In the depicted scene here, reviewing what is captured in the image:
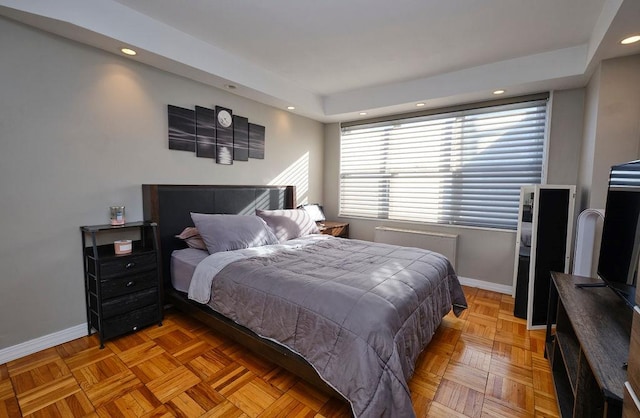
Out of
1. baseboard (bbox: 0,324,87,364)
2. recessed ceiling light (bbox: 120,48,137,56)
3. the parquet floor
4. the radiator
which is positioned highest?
recessed ceiling light (bbox: 120,48,137,56)

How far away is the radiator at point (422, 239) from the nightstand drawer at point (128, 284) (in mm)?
2968

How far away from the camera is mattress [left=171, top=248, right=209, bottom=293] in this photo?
257 centimetres

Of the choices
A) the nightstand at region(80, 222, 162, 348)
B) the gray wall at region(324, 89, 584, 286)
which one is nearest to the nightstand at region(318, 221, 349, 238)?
the gray wall at region(324, 89, 584, 286)

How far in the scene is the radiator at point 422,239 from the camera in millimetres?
3713

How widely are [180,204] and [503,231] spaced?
3.71 metres

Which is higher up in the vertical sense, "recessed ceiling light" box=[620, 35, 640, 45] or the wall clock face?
"recessed ceiling light" box=[620, 35, 640, 45]

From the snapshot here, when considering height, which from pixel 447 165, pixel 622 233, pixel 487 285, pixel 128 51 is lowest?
pixel 487 285

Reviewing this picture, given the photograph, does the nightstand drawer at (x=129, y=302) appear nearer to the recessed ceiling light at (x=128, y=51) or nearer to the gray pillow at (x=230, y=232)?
the gray pillow at (x=230, y=232)

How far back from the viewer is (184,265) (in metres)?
2.61

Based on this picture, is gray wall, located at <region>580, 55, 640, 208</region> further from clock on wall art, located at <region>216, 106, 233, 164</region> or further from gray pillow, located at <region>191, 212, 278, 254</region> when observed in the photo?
clock on wall art, located at <region>216, 106, 233, 164</region>

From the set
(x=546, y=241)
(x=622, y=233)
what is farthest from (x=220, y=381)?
(x=546, y=241)

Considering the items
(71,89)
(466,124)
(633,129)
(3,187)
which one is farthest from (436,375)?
(71,89)

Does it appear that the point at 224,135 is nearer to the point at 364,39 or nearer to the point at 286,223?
the point at 286,223

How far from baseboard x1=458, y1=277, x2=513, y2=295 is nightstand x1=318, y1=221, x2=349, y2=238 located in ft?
5.89
